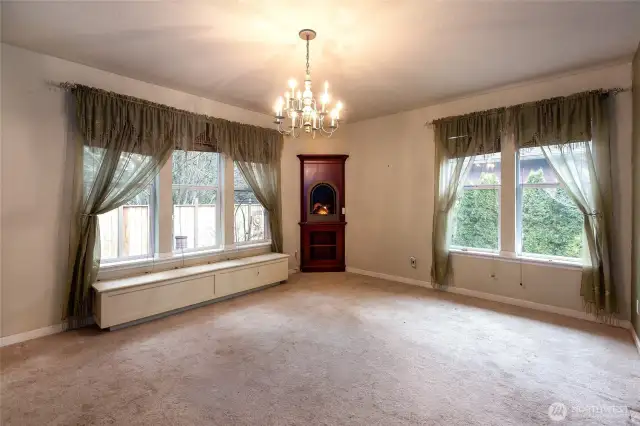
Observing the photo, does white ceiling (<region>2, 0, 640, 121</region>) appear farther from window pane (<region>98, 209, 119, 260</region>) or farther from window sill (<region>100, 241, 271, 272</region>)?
window sill (<region>100, 241, 271, 272</region>)

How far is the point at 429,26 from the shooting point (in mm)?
2648

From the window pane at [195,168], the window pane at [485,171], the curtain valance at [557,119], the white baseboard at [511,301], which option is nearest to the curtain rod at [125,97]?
the window pane at [195,168]

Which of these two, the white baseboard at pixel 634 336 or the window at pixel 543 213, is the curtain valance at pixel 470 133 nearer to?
the window at pixel 543 213

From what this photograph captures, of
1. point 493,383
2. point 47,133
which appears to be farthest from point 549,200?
point 47,133

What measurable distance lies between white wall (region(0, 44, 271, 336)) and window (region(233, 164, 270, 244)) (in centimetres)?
213

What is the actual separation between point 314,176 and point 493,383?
425 cm

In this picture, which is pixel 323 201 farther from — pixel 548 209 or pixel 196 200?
pixel 548 209

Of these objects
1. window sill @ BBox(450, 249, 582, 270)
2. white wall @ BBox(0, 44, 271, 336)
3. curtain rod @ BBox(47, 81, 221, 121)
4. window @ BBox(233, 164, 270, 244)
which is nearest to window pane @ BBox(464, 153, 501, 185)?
window sill @ BBox(450, 249, 582, 270)

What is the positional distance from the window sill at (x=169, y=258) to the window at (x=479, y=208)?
3.14 m

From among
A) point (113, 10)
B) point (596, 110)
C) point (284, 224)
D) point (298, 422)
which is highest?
point (113, 10)

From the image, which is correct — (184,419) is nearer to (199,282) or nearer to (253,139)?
(199,282)

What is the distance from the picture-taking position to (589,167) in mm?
3451

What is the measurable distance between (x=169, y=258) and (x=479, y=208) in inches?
169

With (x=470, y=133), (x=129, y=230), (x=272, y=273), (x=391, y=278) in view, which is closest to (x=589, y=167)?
(x=470, y=133)
